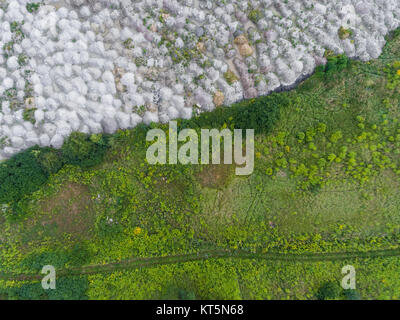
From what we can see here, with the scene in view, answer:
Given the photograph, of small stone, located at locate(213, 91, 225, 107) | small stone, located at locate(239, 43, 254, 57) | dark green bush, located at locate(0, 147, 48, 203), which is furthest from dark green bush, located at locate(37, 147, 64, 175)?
small stone, located at locate(239, 43, 254, 57)

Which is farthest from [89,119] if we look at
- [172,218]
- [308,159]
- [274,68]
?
[308,159]

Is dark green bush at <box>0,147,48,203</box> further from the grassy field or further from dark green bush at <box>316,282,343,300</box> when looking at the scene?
dark green bush at <box>316,282,343,300</box>

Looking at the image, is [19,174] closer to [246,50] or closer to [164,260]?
[164,260]

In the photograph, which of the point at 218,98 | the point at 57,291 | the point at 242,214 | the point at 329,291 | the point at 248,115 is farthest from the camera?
the point at 218,98

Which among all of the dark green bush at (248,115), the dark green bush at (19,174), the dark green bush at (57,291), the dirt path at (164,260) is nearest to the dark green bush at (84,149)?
the dark green bush at (19,174)

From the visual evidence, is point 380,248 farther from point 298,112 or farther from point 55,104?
point 55,104

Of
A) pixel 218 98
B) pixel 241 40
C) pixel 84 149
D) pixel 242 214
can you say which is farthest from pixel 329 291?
pixel 84 149
